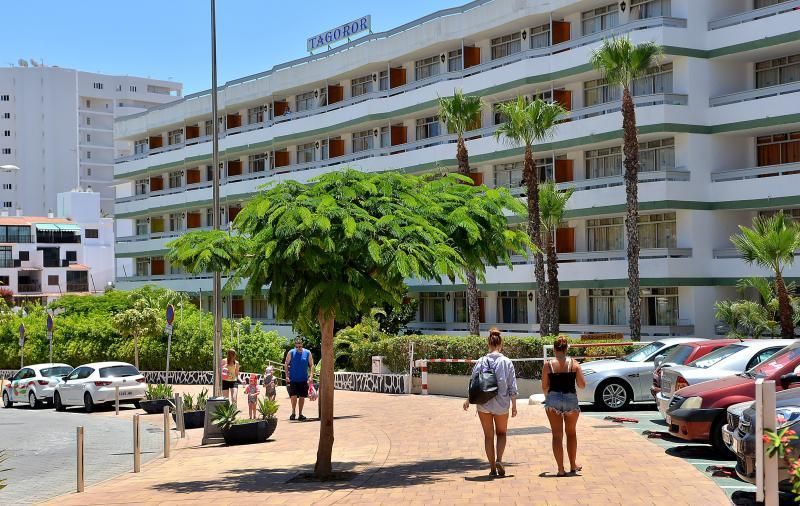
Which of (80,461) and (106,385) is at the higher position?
(80,461)

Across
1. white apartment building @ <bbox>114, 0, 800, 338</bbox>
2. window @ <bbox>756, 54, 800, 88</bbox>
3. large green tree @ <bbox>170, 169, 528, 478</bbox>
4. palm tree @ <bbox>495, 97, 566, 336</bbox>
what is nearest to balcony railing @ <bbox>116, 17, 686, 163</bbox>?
white apartment building @ <bbox>114, 0, 800, 338</bbox>

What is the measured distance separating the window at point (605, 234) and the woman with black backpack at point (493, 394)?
29234mm

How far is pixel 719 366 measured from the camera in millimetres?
18500

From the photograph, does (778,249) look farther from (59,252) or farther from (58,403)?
(59,252)

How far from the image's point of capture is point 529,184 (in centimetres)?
3928

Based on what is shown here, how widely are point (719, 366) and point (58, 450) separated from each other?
42.7 ft

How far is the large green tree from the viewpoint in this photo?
47.8ft

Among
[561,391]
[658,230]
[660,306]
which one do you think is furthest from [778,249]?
[561,391]

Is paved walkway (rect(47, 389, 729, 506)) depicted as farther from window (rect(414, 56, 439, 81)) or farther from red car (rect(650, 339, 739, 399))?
window (rect(414, 56, 439, 81))

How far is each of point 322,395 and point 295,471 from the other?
118cm

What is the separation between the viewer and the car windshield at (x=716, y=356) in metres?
19.0

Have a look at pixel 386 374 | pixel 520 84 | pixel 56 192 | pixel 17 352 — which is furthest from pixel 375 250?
pixel 56 192

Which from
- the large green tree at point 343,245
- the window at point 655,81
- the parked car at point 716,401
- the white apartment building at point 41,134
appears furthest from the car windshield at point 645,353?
the white apartment building at point 41,134

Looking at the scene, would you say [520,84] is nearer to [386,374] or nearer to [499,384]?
[386,374]
